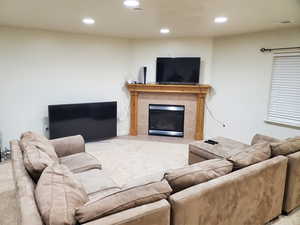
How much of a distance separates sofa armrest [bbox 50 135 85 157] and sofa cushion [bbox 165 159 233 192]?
5.81 feet

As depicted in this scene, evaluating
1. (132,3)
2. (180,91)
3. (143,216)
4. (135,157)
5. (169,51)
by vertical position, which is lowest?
(135,157)

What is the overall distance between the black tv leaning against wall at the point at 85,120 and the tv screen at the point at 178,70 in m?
1.37

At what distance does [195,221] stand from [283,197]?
1414 mm

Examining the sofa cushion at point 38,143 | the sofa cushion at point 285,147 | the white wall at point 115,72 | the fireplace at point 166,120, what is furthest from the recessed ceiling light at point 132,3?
the fireplace at point 166,120

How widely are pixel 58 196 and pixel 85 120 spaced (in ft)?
12.0

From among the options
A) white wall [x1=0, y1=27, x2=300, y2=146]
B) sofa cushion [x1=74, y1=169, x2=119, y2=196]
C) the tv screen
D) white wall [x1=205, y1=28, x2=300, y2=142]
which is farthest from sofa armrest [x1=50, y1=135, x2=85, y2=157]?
white wall [x1=205, y1=28, x2=300, y2=142]

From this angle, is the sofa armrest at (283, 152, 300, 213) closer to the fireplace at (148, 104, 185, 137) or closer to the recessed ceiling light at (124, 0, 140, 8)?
the recessed ceiling light at (124, 0, 140, 8)

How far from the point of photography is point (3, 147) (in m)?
4.41

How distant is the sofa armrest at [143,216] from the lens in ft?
4.60

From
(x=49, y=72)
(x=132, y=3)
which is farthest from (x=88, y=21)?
(x=49, y=72)

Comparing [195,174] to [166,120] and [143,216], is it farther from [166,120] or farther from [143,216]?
[166,120]

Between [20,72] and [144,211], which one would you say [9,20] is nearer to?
[20,72]

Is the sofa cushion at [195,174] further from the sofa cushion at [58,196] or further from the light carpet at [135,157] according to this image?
the light carpet at [135,157]

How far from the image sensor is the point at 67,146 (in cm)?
322
